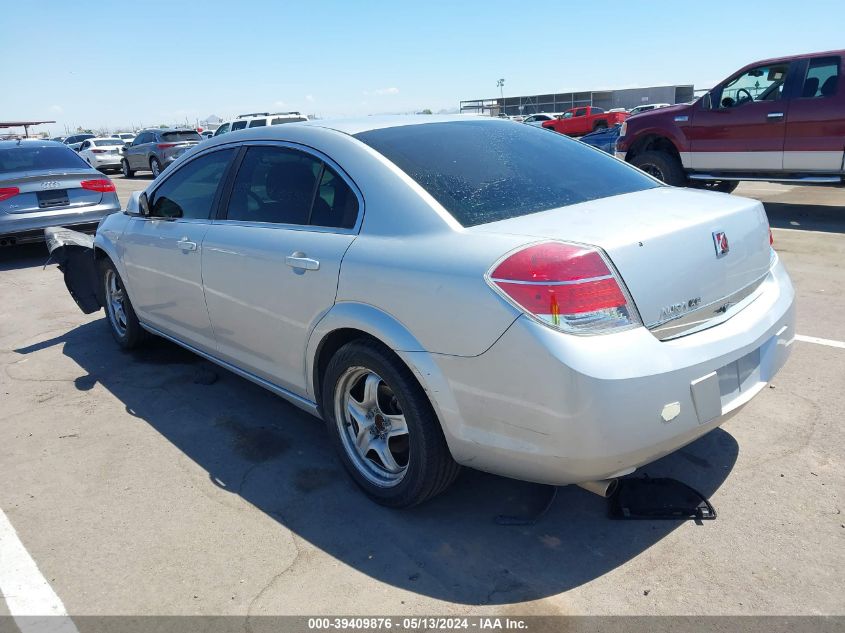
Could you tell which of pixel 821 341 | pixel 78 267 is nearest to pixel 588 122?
pixel 821 341

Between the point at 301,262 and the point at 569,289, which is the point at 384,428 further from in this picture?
the point at 569,289

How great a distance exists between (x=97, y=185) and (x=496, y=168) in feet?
26.5

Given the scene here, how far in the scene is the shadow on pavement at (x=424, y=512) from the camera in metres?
2.62

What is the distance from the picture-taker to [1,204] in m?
8.73

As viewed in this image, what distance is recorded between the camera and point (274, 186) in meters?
3.61

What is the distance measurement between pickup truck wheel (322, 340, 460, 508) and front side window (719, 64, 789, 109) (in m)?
8.83

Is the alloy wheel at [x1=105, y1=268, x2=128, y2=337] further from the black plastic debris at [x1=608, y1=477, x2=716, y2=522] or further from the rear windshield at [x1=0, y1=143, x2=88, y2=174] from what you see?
the rear windshield at [x1=0, y1=143, x2=88, y2=174]

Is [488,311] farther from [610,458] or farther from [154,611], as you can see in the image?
[154,611]

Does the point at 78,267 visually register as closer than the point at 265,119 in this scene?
Yes

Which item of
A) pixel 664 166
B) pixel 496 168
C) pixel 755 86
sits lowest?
pixel 664 166

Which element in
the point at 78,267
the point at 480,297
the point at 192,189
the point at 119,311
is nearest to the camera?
the point at 480,297

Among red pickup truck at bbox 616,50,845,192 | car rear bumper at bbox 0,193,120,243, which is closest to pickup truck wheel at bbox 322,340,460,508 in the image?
car rear bumper at bbox 0,193,120,243

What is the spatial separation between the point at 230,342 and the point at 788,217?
8.75 meters

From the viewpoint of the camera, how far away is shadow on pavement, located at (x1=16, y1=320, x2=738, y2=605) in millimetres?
2623
